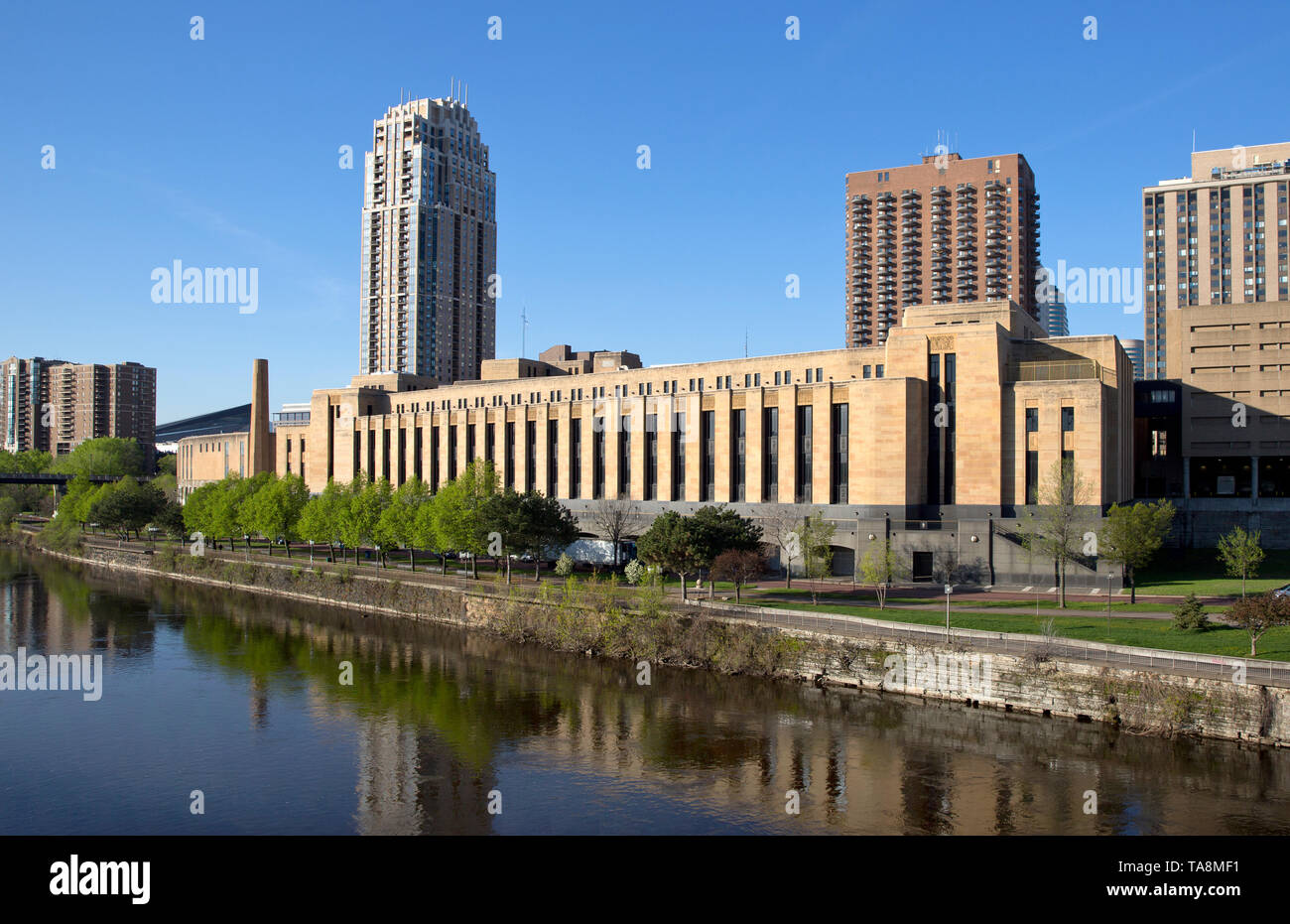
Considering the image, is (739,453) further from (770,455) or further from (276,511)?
(276,511)

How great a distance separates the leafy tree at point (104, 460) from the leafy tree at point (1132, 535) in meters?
176

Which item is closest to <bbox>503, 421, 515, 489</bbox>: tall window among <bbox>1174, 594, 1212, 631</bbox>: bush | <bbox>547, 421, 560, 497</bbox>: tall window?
<bbox>547, 421, 560, 497</bbox>: tall window

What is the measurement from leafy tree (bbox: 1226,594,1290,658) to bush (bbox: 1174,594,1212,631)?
3.35 m

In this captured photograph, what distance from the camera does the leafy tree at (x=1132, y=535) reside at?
52.2 meters

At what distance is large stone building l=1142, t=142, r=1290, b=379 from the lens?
149625 mm

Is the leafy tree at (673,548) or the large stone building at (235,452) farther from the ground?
the large stone building at (235,452)

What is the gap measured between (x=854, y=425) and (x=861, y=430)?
2.83ft

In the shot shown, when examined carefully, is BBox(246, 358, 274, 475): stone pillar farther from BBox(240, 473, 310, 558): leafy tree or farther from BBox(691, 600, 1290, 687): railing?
BBox(691, 600, 1290, 687): railing

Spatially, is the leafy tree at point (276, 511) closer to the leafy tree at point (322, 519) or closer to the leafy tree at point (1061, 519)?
the leafy tree at point (322, 519)

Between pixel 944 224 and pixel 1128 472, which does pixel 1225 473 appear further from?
pixel 944 224

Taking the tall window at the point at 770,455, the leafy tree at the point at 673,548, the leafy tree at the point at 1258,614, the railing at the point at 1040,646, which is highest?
the tall window at the point at 770,455

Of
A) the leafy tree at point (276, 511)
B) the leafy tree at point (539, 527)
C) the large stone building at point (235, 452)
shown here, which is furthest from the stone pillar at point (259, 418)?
the leafy tree at point (539, 527)

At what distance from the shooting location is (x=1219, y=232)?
155 metres

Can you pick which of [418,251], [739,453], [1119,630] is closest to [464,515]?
[739,453]
